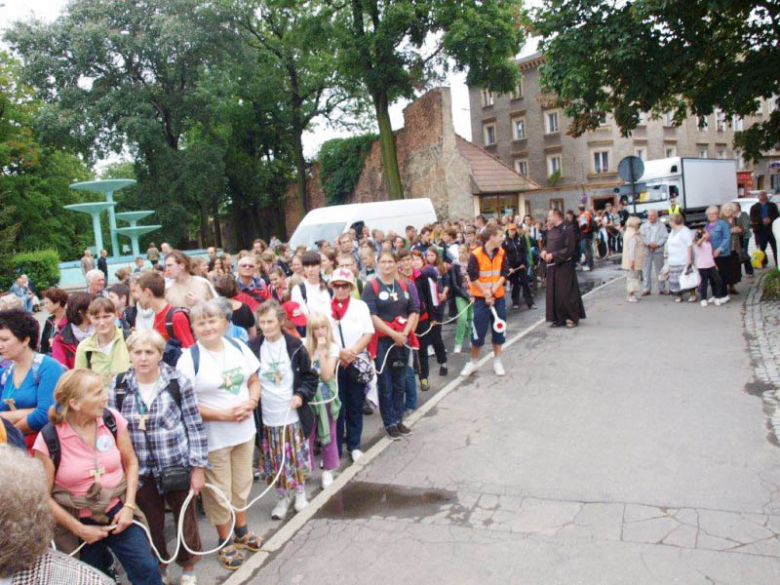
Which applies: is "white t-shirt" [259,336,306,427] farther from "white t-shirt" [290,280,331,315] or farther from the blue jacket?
the blue jacket

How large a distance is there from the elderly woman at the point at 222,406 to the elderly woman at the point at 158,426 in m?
0.21

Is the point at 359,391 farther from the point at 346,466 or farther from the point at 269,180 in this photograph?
the point at 269,180

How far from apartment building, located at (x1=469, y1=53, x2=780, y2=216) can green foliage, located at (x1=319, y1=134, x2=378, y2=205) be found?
10267 mm

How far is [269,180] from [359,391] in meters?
37.1

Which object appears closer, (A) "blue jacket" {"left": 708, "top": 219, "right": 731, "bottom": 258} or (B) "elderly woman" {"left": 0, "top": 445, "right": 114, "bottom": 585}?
(B) "elderly woman" {"left": 0, "top": 445, "right": 114, "bottom": 585}

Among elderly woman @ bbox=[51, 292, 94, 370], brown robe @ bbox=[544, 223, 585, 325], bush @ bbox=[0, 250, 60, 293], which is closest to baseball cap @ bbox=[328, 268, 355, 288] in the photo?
elderly woman @ bbox=[51, 292, 94, 370]

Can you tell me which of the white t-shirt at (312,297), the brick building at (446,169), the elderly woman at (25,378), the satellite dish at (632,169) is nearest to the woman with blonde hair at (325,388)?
the white t-shirt at (312,297)

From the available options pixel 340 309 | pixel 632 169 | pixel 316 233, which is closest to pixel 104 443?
pixel 340 309

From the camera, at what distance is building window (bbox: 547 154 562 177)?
146 ft

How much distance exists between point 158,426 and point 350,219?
47.9ft

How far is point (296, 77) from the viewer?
124 feet

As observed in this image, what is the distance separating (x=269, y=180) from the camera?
1636 inches

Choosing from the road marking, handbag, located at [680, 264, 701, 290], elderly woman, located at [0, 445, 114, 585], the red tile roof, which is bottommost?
the road marking

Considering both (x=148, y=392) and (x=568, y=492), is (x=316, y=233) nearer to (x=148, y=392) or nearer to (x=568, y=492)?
(x=568, y=492)
